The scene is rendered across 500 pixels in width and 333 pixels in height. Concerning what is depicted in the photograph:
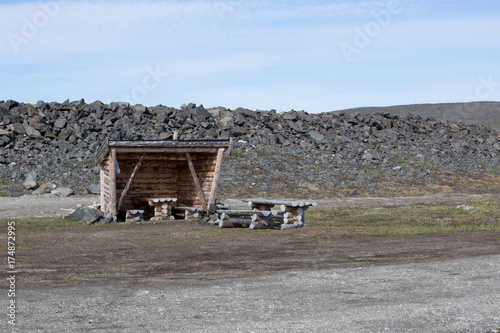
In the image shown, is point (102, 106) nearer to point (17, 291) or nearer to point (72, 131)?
point (72, 131)

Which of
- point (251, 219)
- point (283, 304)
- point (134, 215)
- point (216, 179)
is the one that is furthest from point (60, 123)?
point (283, 304)

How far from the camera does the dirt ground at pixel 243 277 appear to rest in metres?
6.50

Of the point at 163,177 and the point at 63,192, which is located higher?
the point at 163,177

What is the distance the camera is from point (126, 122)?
122 ft

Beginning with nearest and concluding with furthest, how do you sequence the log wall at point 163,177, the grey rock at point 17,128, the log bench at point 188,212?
the log bench at point 188,212, the log wall at point 163,177, the grey rock at point 17,128

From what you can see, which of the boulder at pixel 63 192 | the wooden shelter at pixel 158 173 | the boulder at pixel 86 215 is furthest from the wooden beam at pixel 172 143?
the boulder at pixel 63 192

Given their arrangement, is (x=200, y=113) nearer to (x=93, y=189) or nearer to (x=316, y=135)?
(x=316, y=135)

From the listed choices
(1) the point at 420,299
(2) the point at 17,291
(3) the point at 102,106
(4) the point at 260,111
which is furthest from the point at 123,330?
(4) the point at 260,111

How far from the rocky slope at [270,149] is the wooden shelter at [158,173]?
764 cm

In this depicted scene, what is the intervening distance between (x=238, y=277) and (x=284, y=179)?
23.1 meters

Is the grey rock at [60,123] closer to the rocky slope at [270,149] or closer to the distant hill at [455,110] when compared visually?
the rocky slope at [270,149]

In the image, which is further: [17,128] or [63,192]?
[17,128]

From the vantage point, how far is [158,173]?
21.0m

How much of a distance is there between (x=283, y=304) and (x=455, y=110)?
105 m
